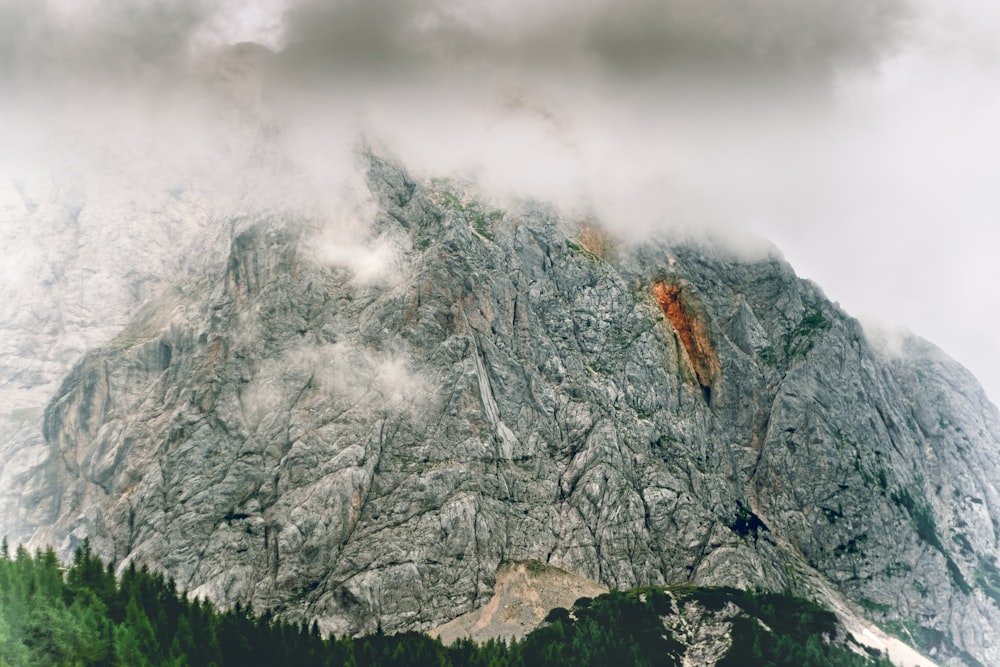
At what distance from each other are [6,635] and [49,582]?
3676cm

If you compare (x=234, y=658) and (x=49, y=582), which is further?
(x=234, y=658)

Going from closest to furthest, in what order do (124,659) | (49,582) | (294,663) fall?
(124,659)
(49,582)
(294,663)

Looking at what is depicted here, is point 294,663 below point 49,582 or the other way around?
below

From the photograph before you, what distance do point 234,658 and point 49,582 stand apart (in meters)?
40.4

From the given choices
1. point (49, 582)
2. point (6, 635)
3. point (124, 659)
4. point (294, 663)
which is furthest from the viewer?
point (294, 663)

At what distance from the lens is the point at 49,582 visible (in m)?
171

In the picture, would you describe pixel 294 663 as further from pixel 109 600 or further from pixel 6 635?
pixel 6 635

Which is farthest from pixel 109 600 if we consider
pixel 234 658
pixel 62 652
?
pixel 62 652

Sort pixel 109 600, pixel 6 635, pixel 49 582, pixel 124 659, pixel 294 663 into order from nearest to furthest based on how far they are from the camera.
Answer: pixel 6 635, pixel 124 659, pixel 49 582, pixel 109 600, pixel 294 663

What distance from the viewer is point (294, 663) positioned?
19800cm

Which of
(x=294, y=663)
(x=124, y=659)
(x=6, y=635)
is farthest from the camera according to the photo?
(x=294, y=663)

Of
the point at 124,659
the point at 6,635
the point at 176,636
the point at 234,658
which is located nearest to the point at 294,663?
the point at 234,658

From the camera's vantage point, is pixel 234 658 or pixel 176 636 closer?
pixel 176 636

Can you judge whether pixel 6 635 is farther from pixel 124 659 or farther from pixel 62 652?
pixel 124 659
